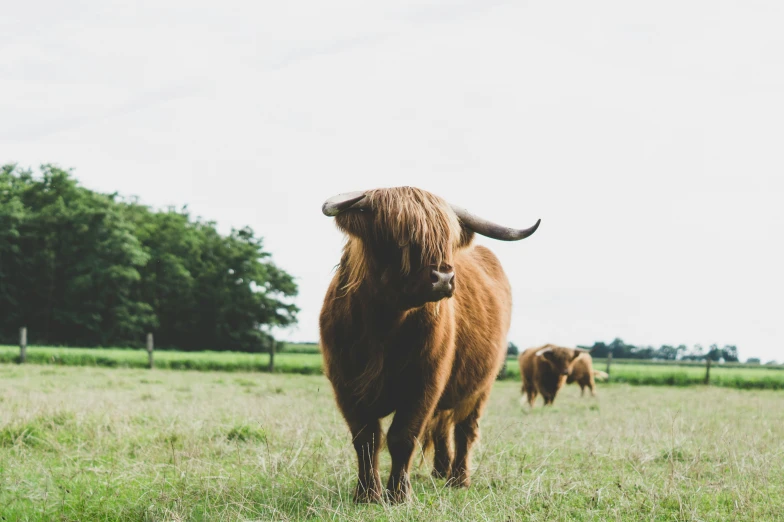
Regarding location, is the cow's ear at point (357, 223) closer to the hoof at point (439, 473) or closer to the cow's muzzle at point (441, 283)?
the cow's muzzle at point (441, 283)

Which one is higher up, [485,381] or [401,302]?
[401,302]

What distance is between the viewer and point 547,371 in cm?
1441

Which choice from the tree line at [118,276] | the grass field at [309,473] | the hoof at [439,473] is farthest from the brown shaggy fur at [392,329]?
the tree line at [118,276]

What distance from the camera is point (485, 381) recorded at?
5.18m

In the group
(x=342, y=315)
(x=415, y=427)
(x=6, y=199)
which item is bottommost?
(x=415, y=427)

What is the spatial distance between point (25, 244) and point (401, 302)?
49475mm

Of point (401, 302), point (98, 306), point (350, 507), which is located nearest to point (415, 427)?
point (350, 507)

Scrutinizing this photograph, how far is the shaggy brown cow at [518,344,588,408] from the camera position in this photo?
46.5ft

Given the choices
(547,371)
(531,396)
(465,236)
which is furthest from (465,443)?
(547,371)

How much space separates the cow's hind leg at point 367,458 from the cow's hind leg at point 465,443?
3.22 feet

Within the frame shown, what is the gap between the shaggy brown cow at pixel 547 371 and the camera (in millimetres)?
14164

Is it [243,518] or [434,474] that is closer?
[243,518]

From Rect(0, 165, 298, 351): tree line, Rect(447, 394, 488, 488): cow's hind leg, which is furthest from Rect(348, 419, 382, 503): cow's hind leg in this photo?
Rect(0, 165, 298, 351): tree line

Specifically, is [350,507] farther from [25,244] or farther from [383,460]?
[25,244]
